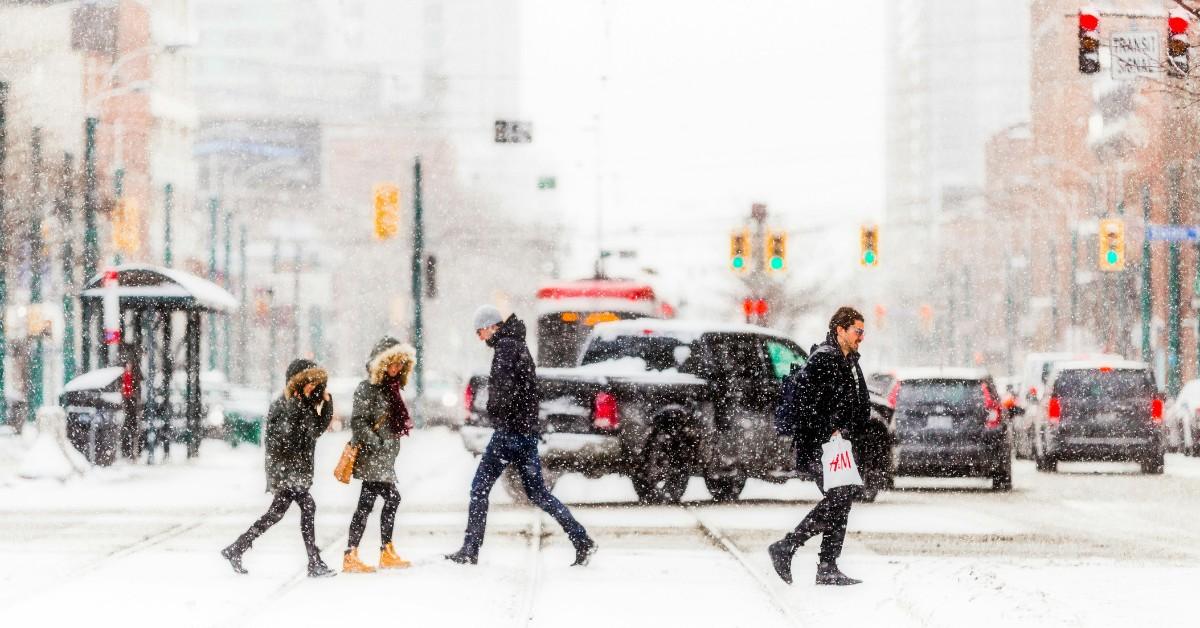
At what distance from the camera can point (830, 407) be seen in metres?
11.9

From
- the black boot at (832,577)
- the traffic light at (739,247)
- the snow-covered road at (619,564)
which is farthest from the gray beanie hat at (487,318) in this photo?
the traffic light at (739,247)

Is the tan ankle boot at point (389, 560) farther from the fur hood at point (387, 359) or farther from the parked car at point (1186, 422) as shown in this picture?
the parked car at point (1186, 422)

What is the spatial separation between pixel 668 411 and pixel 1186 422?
21519 mm

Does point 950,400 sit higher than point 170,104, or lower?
lower

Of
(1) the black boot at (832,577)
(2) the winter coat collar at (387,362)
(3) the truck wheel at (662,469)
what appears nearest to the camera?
(1) the black boot at (832,577)

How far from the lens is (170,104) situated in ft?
294

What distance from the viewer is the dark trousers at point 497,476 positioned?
13.6 meters

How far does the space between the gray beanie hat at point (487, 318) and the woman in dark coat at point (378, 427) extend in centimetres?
58

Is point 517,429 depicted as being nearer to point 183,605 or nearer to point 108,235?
point 183,605

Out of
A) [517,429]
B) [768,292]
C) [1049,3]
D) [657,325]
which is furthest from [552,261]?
[517,429]

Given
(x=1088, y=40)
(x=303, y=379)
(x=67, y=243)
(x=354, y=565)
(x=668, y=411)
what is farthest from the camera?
(x=67, y=243)

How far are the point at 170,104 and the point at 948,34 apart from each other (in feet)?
369

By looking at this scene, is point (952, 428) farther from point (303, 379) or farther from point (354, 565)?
point (303, 379)

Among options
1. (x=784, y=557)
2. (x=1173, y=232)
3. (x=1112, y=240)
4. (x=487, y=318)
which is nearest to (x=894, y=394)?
(x=487, y=318)
